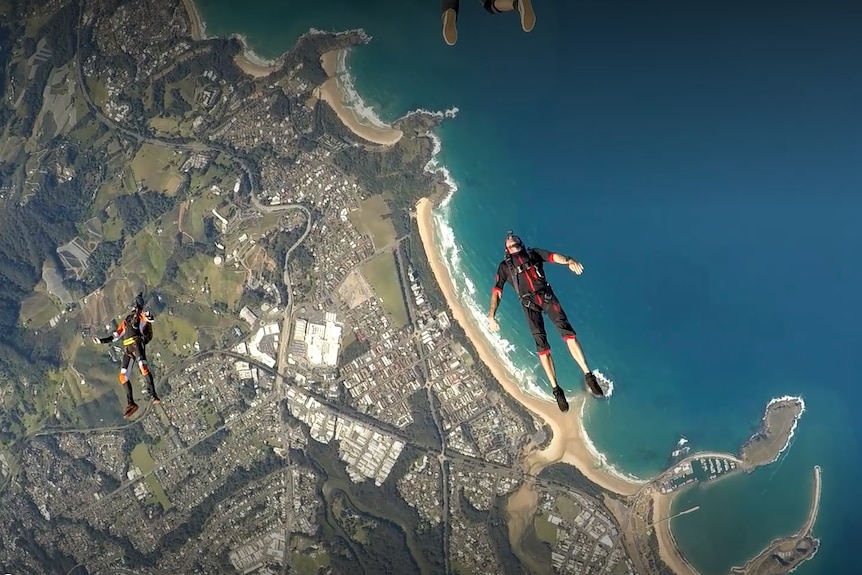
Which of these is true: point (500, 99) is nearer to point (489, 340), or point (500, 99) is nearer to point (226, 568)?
point (489, 340)

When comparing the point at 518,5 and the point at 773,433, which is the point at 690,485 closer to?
the point at 773,433

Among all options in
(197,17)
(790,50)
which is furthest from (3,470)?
(790,50)

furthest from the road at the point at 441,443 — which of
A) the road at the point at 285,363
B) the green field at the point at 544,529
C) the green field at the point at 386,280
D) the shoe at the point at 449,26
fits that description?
the shoe at the point at 449,26

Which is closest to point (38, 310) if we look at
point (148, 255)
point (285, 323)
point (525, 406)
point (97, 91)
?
point (148, 255)

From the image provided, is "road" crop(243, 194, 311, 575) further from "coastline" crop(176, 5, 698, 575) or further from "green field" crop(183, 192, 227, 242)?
"coastline" crop(176, 5, 698, 575)

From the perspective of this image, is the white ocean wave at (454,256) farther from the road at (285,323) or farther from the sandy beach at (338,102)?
the road at (285,323)

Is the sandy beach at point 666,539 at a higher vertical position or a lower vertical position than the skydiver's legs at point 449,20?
lower

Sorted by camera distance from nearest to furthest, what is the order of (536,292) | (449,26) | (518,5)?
(536,292), (449,26), (518,5)
